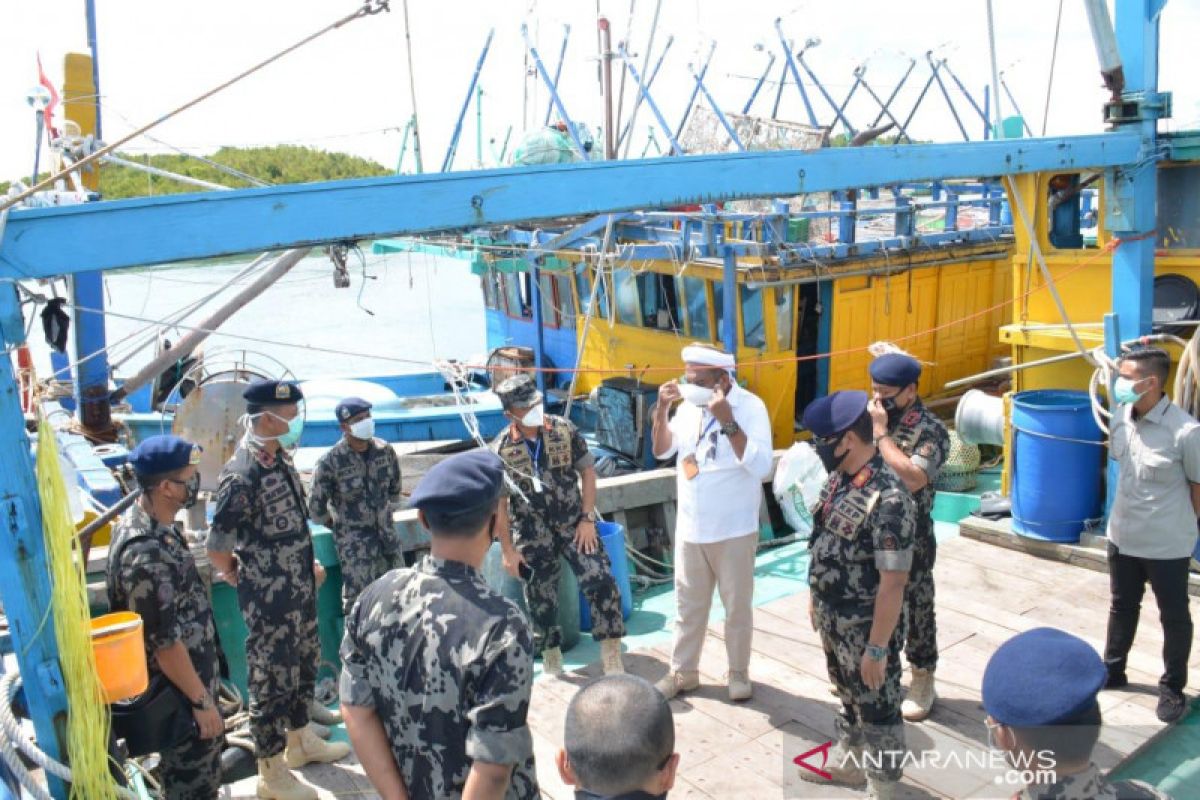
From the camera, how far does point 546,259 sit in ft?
39.3

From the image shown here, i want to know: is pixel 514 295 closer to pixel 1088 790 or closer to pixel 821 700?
pixel 821 700

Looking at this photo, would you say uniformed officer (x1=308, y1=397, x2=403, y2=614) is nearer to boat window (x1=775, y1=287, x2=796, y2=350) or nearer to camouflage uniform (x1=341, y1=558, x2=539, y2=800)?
camouflage uniform (x1=341, y1=558, x2=539, y2=800)

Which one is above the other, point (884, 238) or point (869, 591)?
point (884, 238)

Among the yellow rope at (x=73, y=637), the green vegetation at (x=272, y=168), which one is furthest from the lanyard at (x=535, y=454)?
the green vegetation at (x=272, y=168)

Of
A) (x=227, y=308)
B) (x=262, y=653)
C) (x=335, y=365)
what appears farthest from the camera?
(x=335, y=365)

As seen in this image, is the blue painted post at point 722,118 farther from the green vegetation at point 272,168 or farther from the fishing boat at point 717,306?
the green vegetation at point 272,168

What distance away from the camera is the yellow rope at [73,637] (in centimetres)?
279

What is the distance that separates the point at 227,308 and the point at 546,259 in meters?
5.07

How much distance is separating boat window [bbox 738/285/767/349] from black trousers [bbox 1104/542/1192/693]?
20.0 feet

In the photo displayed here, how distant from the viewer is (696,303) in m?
10.7

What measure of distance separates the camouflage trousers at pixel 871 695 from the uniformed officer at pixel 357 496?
9.39 ft

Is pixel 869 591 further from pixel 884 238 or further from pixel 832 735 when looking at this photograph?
pixel 884 238

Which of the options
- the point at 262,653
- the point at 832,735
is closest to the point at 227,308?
the point at 262,653

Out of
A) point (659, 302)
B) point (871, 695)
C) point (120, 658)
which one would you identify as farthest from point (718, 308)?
point (120, 658)
